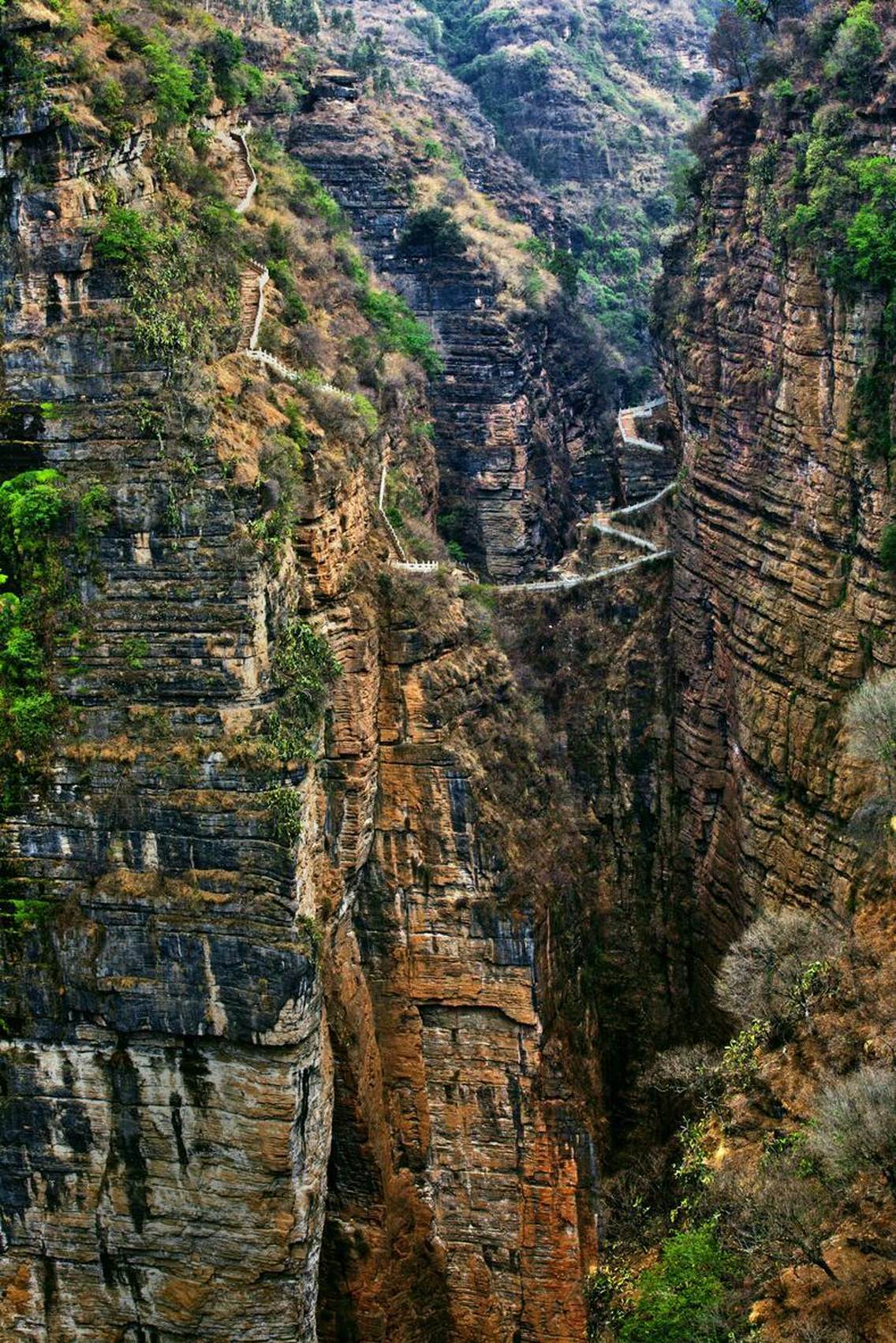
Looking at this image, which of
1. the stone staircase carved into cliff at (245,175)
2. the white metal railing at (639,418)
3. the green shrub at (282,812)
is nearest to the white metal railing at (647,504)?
the white metal railing at (639,418)

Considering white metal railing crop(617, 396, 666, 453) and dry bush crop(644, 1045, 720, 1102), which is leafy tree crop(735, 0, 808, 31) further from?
dry bush crop(644, 1045, 720, 1102)

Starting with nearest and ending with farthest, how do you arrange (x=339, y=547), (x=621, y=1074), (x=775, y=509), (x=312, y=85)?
1. (x=339, y=547)
2. (x=775, y=509)
3. (x=621, y=1074)
4. (x=312, y=85)

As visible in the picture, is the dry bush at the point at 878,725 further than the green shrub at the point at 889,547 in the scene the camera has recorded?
No

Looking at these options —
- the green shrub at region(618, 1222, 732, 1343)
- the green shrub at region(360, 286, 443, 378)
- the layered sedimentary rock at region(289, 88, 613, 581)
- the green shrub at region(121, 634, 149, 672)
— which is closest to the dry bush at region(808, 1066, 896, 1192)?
the green shrub at region(618, 1222, 732, 1343)

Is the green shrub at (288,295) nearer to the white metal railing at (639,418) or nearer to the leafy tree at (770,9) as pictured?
the leafy tree at (770,9)

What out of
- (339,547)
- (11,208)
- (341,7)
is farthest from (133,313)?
(341,7)

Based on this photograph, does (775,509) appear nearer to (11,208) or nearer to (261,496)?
(261,496)
